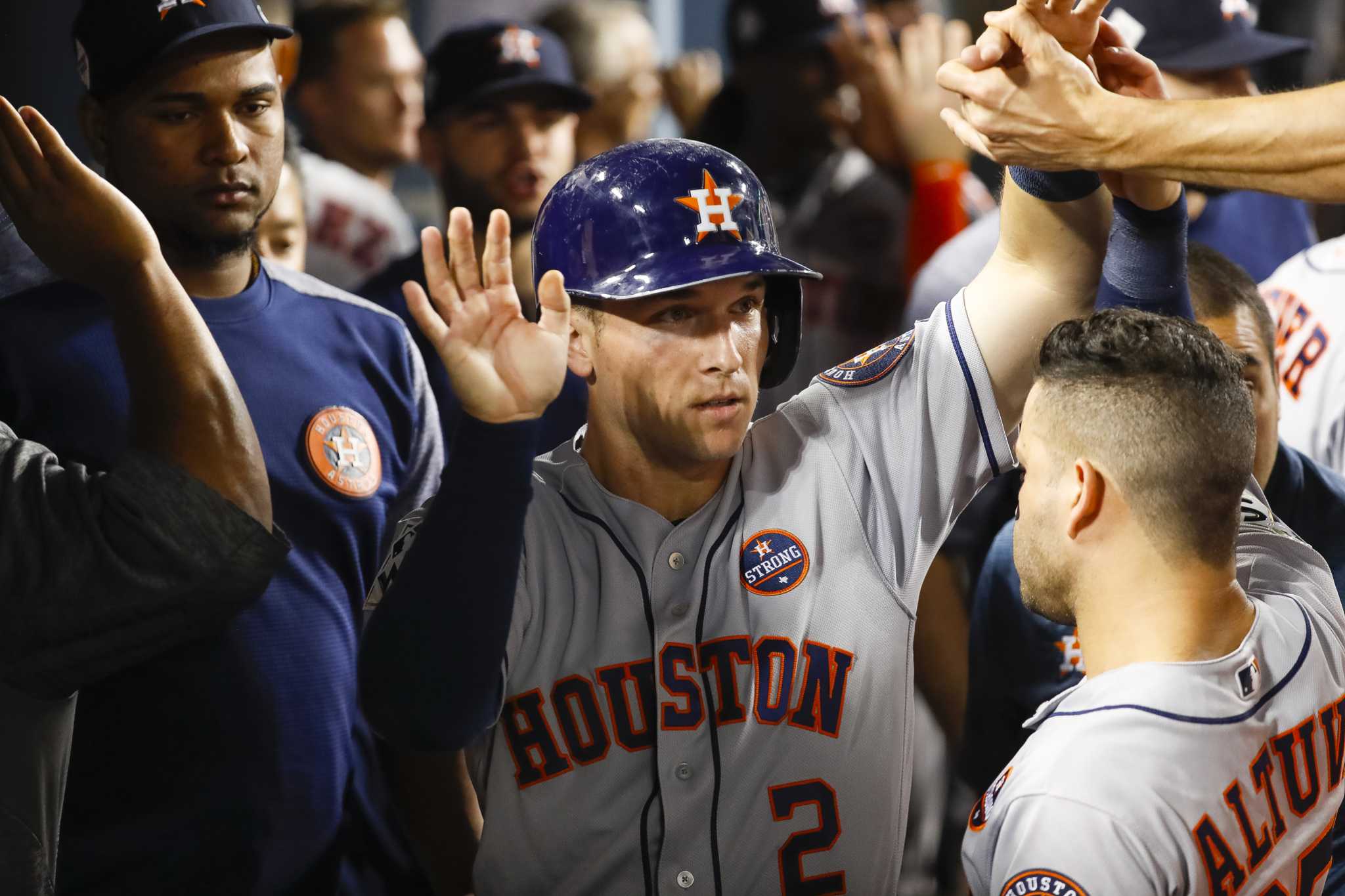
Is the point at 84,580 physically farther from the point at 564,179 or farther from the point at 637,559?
the point at 564,179

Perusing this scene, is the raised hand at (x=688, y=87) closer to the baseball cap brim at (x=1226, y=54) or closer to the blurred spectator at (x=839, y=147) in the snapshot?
the blurred spectator at (x=839, y=147)

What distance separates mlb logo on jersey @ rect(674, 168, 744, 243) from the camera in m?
2.16

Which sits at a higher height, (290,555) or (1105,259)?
(1105,259)

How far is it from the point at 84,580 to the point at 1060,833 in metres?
1.32

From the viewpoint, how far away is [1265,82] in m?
6.14

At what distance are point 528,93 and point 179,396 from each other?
2.07 m

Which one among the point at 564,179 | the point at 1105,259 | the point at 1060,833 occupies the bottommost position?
the point at 1060,833

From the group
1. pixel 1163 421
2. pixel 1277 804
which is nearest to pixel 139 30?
pixel 1163 421

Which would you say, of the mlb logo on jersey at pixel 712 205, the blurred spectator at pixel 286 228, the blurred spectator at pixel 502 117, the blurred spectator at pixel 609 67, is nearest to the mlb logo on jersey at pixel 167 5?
the blurred spectator at pixel 286 228

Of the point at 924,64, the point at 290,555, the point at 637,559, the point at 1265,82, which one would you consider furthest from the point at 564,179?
the point at 1265,82

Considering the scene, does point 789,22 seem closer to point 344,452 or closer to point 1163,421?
point 344,452

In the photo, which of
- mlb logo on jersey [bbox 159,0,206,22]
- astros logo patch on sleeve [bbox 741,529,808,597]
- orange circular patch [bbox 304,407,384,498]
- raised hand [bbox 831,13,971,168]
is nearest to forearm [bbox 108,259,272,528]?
orange circular patch [bbox 304,407,384,498]

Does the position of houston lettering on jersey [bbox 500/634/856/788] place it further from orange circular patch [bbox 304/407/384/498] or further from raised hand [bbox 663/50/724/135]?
raised hand [bbox 663/50/724/135]

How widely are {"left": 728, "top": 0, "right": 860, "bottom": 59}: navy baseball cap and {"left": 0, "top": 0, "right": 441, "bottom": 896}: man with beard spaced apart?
264 centimetres
